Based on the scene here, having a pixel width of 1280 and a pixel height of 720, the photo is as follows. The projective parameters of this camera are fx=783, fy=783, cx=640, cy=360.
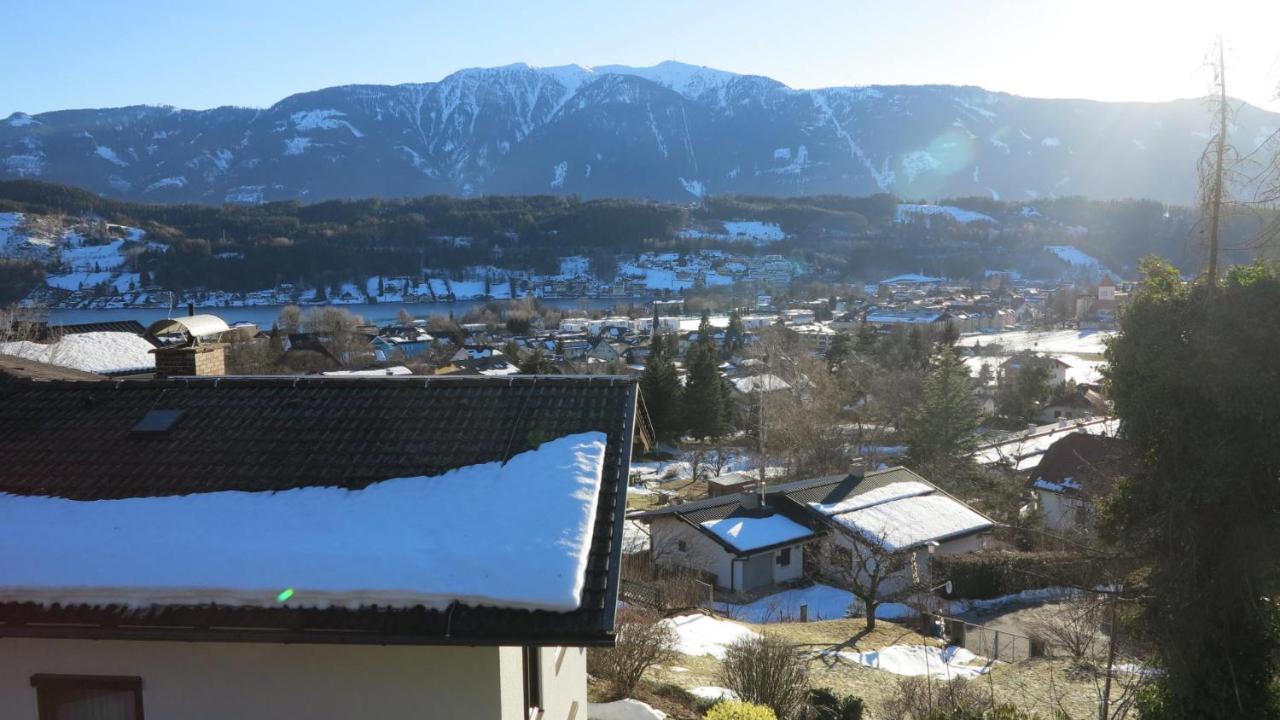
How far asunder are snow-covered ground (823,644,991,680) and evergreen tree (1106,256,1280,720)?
6943 millimetres

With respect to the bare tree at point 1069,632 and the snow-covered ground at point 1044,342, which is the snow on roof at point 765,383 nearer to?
the bare tree at point 1069,632

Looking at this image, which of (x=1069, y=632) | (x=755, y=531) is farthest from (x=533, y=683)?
(x=755, y=531)

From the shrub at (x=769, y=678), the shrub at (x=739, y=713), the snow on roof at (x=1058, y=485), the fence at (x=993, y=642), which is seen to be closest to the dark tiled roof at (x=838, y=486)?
the snow on roof at (x=1058, y=485)

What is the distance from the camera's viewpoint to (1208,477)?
602 centimetres

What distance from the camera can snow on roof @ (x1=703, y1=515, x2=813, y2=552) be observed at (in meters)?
20.1

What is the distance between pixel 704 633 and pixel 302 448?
10.7m

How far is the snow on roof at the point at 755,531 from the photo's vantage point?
66.0 feet

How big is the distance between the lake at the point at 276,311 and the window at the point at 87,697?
86.0 m

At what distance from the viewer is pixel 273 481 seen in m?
5.20

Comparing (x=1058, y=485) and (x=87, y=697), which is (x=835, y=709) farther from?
(x=1058, y=485)

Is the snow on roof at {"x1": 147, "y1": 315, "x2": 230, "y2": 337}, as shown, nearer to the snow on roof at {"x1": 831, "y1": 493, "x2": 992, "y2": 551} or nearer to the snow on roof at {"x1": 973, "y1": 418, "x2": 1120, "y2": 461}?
the snow on roof at {"x1": 831, "y1": 493, "x2": 992, "y2": 551}

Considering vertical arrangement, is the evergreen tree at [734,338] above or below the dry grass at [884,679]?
below

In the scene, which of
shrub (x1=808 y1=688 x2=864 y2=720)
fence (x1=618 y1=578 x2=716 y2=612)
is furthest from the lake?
shrub (x1=808 y1=688 x2=864 y2=720)

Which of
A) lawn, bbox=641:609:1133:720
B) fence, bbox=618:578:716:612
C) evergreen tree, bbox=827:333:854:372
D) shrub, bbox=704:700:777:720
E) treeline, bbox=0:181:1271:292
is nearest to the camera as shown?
shrub, bbox=704:700:777:720
